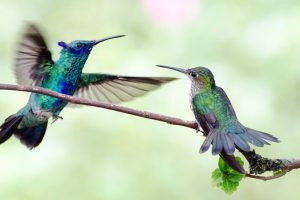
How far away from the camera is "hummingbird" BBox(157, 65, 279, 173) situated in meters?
1.85

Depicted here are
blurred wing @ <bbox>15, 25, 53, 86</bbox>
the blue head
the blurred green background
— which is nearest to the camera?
blurred wing @ <bbox>15, 25, 53, 86</bbox>

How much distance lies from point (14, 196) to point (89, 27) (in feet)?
7.47

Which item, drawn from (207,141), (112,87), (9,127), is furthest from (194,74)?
(112,87)

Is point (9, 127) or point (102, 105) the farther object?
point (9, 127)

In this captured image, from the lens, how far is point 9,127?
107 inches

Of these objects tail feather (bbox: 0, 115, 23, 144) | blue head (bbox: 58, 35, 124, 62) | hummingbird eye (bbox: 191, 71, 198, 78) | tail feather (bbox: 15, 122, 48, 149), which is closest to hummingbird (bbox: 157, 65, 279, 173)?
hummingbird eye (bbox: 191, 71, 198, 78)

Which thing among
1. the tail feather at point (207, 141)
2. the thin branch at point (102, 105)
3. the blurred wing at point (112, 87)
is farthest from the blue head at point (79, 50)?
the thin branch at point (102, 105)

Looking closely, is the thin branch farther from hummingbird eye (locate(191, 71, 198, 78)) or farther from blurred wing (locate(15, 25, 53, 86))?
blurred wing (locate(15, 25, 53, 86))

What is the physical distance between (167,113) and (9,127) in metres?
2.51

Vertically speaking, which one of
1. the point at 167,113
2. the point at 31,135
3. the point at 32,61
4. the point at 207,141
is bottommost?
the point at 167,113

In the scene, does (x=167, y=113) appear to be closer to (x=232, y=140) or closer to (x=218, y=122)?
(x=218, y=122)

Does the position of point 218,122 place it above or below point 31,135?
above

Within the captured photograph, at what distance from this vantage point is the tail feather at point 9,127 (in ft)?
8.49

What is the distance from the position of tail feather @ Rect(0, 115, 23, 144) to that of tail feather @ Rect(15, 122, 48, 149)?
0.22 feet
